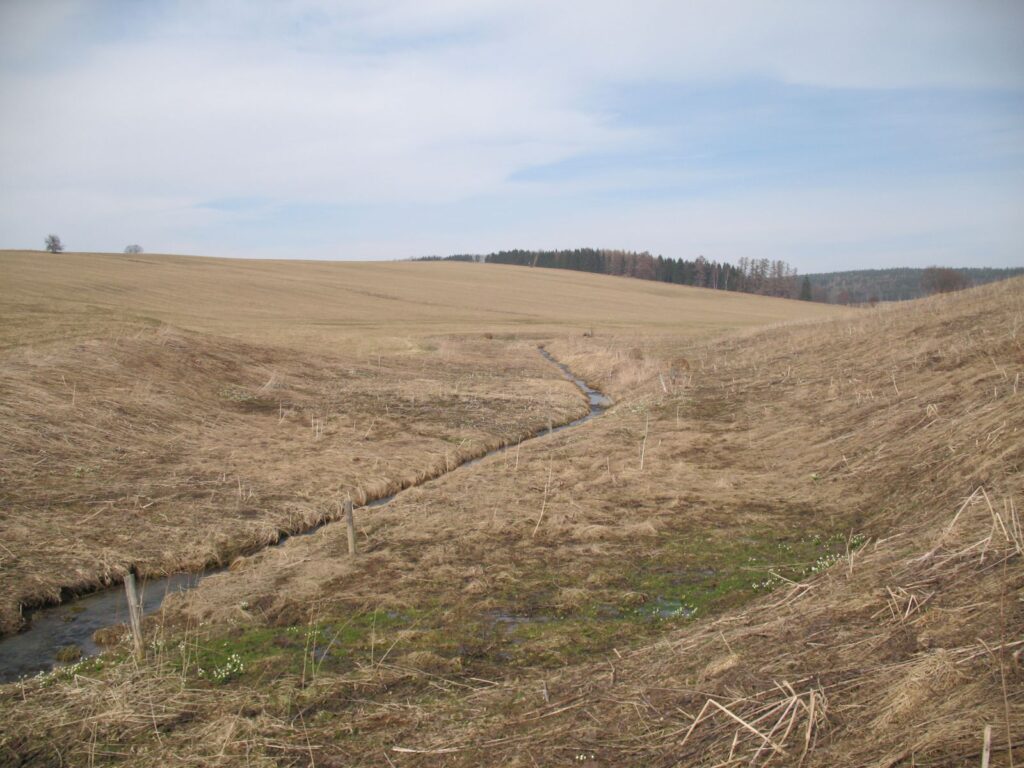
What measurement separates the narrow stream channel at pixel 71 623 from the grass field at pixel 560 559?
1.93 ft

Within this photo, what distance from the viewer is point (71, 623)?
1045cm

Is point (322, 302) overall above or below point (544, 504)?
above

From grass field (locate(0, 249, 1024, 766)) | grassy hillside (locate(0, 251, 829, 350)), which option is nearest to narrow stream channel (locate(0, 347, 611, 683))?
grass field (locate(0, 249, 1024, 766))

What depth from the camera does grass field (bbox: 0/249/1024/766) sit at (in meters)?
6.05

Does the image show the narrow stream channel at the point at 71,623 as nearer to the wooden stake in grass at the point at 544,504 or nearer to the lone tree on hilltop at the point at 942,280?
the wooden stake in grass at the point at 544,504

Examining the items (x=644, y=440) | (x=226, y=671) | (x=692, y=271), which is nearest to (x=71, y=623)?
(x=226, y=671)

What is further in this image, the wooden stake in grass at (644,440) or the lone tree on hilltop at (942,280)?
the lone tree on hilltop at (942,280)

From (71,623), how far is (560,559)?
24.7 feet

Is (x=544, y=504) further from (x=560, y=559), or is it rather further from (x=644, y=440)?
(x=644, y=440)

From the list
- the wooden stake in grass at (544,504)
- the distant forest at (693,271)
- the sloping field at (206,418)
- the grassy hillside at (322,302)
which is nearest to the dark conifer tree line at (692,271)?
the distant forest at (693,271)

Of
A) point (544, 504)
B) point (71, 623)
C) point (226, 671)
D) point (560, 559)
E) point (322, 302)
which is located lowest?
point (71, 623)

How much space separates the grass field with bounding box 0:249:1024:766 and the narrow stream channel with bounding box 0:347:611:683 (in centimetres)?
59

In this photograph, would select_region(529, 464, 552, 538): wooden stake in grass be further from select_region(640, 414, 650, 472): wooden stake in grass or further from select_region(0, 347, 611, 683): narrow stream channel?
select_region(0, 347, 611, 683): narrow stream channel

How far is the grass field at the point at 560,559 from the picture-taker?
6.05 metres
